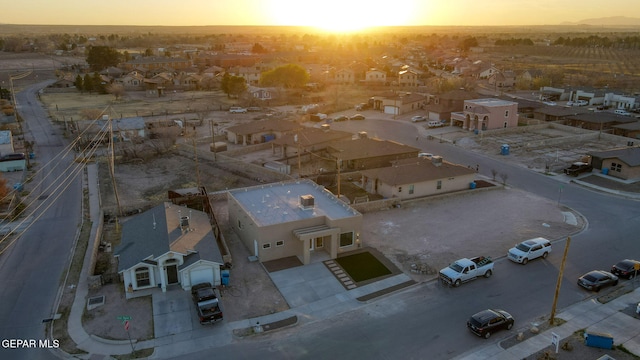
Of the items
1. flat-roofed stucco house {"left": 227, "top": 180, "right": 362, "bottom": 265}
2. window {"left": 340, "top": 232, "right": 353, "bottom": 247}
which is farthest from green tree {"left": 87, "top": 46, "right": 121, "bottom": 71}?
window {"left": 340, "top": 232, "right": 353, "bottom": 247}

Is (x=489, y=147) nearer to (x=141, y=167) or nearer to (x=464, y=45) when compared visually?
(x=141, y=167)

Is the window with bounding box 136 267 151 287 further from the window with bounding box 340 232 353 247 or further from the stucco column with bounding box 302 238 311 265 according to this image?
the window with bounding box 340 232 353 247

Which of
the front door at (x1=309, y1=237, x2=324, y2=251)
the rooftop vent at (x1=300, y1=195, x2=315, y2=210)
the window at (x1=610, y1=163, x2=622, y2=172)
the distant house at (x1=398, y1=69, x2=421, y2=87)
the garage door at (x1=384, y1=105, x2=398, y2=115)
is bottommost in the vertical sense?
the front door at (x1=309, y1=237, x2=324, y2=251)

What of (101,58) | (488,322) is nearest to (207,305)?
(488,322)

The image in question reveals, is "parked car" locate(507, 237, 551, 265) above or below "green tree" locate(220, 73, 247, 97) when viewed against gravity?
below

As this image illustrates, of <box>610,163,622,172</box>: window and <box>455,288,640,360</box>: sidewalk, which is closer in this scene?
<box>455,288,640,360</box>: sidewalk

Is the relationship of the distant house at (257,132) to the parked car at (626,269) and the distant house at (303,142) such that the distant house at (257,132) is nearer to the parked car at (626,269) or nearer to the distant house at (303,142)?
the distant house at (303,142)

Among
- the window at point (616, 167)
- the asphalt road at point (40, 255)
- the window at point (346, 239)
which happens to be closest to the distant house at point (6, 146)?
the asphalt road at point (40, 255)
